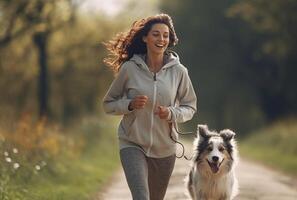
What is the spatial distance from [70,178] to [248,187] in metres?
3.65

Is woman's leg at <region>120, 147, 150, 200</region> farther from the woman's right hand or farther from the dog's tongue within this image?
the dog's tongue

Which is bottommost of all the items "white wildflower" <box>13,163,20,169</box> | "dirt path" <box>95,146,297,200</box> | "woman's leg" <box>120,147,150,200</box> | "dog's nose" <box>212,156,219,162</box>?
"woman's leg" <box>120,147,150,200</box>

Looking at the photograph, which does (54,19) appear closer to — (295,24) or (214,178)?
(295,24)

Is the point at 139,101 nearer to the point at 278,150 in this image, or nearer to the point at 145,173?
the point at 145,173

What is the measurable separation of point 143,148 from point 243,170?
1335 cm

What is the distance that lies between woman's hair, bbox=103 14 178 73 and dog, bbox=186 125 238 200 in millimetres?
1243

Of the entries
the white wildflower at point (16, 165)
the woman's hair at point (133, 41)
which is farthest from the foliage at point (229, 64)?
the woman's hair at point (133, 41)

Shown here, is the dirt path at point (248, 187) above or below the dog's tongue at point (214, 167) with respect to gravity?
above

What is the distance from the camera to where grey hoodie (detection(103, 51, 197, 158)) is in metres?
7.32

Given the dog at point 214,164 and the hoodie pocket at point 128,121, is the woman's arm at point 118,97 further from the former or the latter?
the dog at point 214,164

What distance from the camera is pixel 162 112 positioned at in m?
7.15

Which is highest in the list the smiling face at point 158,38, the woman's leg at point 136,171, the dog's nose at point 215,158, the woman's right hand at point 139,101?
the smiling face at point 158,38

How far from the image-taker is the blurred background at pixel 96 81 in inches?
607

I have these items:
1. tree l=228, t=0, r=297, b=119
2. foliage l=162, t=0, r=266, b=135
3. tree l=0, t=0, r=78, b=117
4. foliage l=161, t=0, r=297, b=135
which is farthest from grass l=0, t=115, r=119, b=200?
foliage l=162, t=0, r=266, b=135
